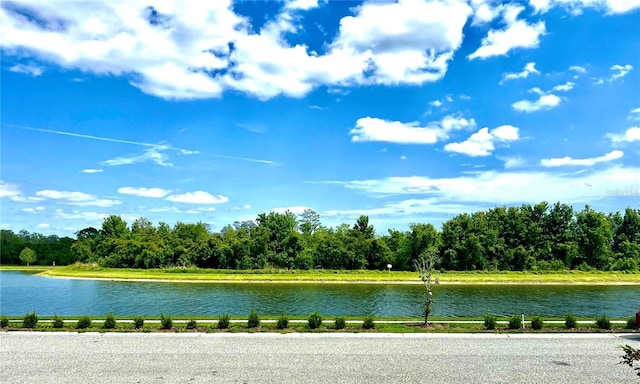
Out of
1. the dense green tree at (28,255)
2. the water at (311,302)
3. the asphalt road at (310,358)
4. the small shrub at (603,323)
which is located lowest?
the water at (311,302)

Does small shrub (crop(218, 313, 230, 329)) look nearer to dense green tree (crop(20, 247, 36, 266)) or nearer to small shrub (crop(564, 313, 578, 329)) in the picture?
small shrub (crop(564, 313, 578, 329))

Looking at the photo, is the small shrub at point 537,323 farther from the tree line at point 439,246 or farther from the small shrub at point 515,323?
the tree line at point 439,246

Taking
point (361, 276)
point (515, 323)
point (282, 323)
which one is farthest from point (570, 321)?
point (361, 276)

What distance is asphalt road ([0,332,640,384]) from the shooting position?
43.6 feet

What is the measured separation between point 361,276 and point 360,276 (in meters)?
0.14

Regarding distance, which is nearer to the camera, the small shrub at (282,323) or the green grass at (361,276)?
the small shrub at (282,323)

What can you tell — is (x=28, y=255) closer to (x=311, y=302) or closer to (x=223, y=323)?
(x=311, y=302)

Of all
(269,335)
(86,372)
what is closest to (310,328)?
(269,335)

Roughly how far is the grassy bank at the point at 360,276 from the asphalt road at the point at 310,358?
42.8 meters

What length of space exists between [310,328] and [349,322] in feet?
8.95

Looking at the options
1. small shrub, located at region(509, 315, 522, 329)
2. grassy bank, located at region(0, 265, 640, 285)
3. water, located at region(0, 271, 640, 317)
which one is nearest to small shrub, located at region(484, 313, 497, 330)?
small shrub, located at region(509, 315, 522, 329)

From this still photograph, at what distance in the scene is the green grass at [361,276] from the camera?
204 feet

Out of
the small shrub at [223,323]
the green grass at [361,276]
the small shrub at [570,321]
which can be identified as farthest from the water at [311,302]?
the green grass at [361,276]

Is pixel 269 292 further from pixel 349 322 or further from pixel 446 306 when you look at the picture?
pixel 349 322
